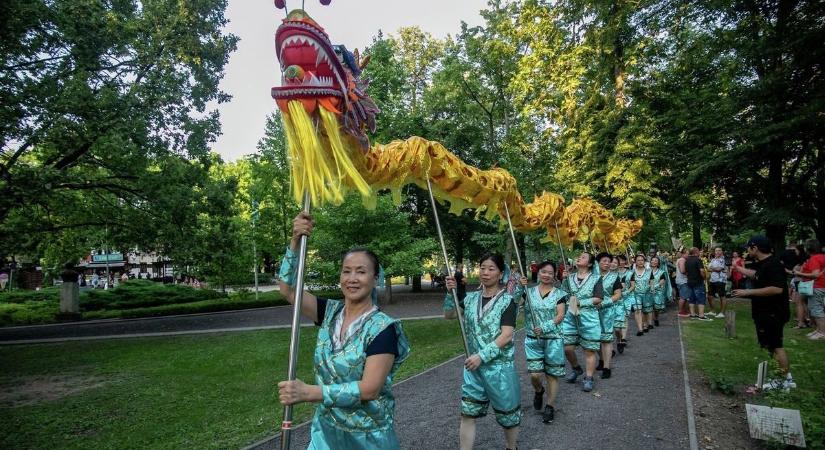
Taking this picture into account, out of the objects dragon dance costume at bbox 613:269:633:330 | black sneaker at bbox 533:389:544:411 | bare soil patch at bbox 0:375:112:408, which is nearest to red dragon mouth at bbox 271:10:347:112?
black sneaker at bbox 533:389:544:411

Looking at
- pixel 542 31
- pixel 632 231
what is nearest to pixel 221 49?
pixel 542 31

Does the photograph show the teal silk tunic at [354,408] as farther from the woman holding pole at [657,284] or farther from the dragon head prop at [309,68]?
the woman holding pole at [657,284]

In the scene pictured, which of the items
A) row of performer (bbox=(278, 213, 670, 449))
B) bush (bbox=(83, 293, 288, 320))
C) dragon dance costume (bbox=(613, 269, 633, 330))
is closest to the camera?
row of performer (bbox=(278, 213, 670, 449))

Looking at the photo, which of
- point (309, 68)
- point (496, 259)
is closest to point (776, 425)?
point (496, 259)

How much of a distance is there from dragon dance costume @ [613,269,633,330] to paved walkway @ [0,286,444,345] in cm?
785

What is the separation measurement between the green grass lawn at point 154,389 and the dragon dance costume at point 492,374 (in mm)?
2707

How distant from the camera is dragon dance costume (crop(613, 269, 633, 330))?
8641 millimetres

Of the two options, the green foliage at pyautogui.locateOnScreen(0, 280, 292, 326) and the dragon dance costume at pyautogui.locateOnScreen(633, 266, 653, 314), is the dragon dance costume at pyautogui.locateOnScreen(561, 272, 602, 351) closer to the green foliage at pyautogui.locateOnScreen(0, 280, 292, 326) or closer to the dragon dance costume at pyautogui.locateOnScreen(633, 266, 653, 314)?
the dragon dance costume at pyautogui.locateOnScreen(633, 266, 653, 314)

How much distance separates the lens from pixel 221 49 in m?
13.1

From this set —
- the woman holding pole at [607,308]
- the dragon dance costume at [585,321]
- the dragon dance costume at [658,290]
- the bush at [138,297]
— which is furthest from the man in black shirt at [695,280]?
the bush at [138,297]

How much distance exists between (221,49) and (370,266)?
43.0 feet

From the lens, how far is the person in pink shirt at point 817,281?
8.80 m

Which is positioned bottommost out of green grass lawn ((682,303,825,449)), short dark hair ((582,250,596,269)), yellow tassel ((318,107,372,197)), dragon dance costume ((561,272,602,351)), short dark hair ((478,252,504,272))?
green grass lawn ((682,303,825,449))

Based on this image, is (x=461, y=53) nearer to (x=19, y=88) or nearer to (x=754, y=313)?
(x=19, y=88)
